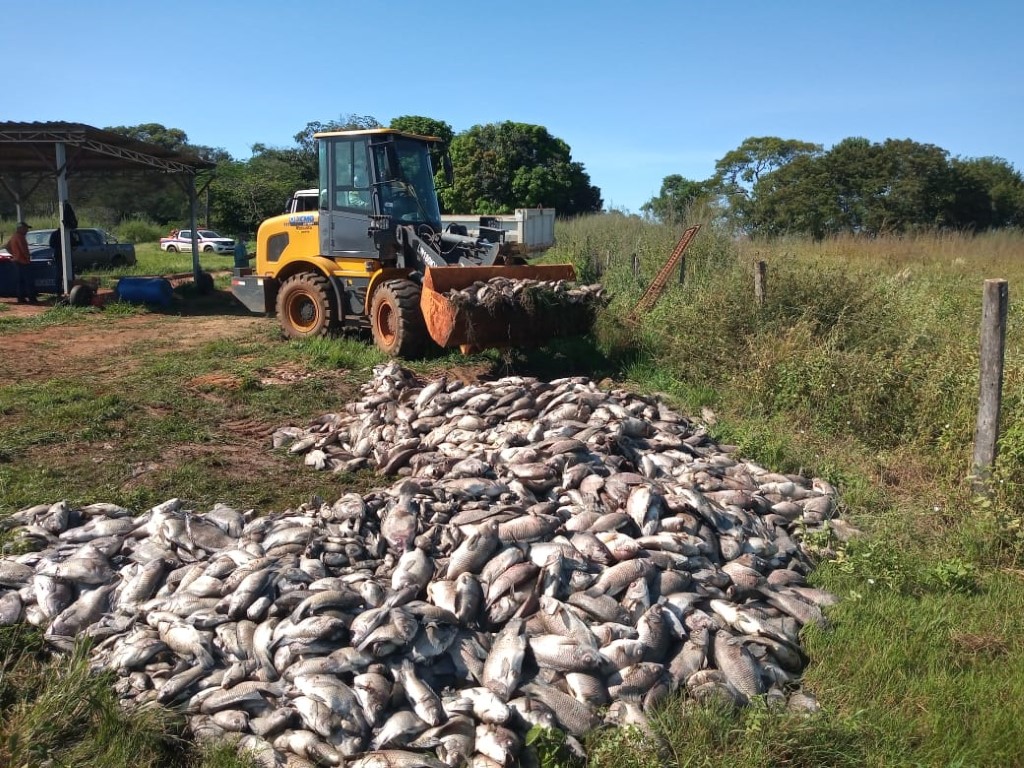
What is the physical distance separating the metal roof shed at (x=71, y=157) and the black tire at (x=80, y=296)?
1.24 feet

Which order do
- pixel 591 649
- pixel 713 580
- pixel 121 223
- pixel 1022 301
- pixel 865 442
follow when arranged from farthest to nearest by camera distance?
pixel 121 223, pixel 1022 301, pixel 865 442, pixel 713 580, pixel 591 649

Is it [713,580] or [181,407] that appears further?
[181,407]

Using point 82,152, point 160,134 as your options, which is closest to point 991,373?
point 82,152

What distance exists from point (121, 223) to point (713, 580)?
4281 centimetres

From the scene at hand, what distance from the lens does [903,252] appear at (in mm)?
19281

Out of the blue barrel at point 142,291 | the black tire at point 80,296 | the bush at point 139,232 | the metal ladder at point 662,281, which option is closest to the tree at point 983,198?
the metal ladder at point 662,281

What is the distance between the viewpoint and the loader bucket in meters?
8.88

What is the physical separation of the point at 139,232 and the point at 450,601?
131ft

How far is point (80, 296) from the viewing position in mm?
16109

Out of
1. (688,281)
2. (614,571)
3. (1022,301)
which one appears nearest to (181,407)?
(614,571)

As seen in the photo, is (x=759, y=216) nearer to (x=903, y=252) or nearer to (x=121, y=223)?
(x=903, y=252)

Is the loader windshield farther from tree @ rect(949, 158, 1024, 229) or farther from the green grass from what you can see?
tree @ rect(949, 158, 1024, 229)

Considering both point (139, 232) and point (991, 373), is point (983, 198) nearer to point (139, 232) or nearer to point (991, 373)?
point (991, 373)

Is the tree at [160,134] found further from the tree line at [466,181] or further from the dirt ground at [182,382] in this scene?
the dirt ground at [182,382]
